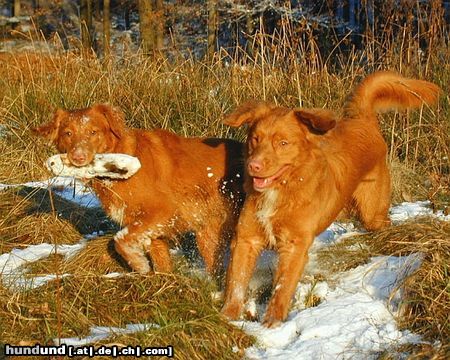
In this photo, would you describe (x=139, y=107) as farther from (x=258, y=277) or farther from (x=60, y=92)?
(x=258, y=277)

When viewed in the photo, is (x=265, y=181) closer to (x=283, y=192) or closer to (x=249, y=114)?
(x=283, y=192)

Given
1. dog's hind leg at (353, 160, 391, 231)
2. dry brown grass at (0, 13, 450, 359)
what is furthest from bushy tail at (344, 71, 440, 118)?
dry brown grass at (0, 13, 450, 359)

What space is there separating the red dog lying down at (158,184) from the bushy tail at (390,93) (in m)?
1.07

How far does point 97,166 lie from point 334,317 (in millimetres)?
1952

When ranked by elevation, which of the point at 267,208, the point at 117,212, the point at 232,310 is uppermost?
the point at 267,208

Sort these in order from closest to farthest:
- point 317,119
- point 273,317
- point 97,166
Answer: point 273,317 → point 317,119 → point 97,166

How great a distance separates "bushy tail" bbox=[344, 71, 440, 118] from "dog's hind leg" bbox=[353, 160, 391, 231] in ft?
1.62

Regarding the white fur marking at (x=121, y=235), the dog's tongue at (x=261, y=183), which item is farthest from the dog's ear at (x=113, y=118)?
the dog's tongue at (x=261, y=183)

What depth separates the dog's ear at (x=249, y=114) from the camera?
15.3 ft

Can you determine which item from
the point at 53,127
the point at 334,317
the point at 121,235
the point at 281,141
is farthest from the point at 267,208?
the point at 53,127

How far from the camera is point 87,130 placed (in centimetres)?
489

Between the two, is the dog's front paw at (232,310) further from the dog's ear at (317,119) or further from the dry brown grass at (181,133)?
the dog's ear at (317,119)

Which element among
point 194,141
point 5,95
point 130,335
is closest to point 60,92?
point 5,95

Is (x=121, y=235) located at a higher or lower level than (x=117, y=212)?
lower
